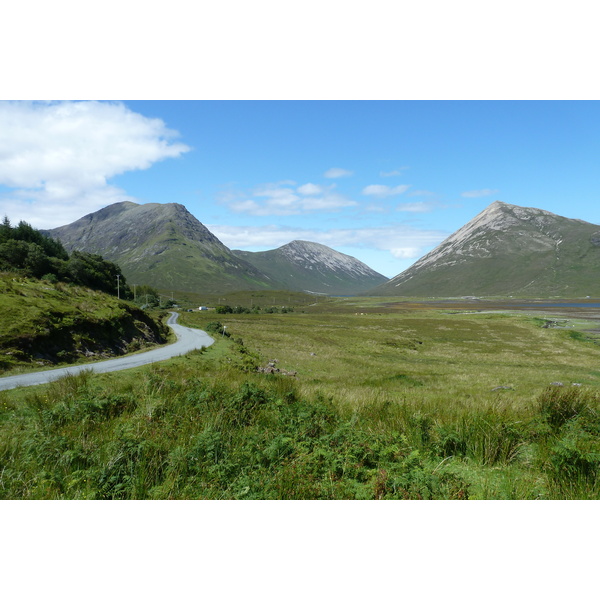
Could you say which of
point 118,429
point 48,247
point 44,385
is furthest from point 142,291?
point 118,429

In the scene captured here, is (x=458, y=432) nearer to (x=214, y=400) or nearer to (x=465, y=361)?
(x=214, y=400)

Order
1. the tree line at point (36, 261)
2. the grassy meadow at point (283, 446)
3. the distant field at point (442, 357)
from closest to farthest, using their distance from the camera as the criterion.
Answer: the grassy meadow at point (283, 446) → the distant field at point (442, 357) → the tree line at point (36, 261)

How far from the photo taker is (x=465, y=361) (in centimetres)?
4222

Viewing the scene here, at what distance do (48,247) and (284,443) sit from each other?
194 ft

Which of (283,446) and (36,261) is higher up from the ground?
(36,261)

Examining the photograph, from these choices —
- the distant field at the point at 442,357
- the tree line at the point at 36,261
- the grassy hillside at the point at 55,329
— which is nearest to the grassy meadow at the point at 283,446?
the grassy hillside at the point at 55,329

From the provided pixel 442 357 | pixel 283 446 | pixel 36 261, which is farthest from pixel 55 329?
pixel 442 357

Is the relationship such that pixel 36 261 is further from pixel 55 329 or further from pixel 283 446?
pixel 283 446

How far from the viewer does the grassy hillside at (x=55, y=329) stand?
17.7 meters

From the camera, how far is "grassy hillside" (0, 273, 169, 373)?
17703 millimetres

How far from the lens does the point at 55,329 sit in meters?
20.2

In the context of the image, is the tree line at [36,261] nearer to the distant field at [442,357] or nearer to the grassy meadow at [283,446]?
the distant field at [442,357]

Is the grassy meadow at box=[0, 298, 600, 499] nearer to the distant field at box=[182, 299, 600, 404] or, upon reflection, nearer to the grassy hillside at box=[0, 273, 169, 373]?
the grassy hillside at box=[0, 273, 169, 373]

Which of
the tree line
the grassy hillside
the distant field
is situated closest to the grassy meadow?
the grassy hillside
